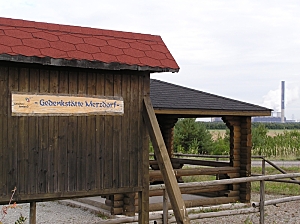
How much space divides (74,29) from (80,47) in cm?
41

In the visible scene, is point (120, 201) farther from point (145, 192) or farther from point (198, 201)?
point (145, 192)

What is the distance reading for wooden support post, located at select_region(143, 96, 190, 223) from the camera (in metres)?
5.51

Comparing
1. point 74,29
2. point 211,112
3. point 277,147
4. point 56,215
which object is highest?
point 74,29

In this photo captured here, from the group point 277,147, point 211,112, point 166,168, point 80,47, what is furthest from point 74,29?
point 277,147

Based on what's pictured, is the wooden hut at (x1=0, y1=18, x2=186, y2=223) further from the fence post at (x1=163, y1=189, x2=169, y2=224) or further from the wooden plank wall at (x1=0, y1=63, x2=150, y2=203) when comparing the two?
the fence post at (x1=163, y1=189, x2=169, y2=224)

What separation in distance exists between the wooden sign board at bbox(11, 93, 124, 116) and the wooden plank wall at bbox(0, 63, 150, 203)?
0.20 feet

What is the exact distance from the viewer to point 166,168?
5.69 m

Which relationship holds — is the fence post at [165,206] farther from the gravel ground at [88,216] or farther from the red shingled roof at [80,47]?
the gravel ground at [88,216]

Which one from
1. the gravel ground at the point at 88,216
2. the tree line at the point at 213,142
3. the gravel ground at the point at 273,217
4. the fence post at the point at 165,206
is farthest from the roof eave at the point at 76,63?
the tree line at the point at 213,142

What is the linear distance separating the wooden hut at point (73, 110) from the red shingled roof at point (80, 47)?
0.01 metres

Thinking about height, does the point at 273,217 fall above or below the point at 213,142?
below

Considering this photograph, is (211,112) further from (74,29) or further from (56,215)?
(74,29)

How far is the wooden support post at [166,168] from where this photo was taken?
18.1 ft

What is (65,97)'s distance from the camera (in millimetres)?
5520
